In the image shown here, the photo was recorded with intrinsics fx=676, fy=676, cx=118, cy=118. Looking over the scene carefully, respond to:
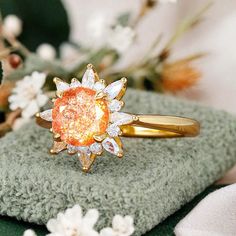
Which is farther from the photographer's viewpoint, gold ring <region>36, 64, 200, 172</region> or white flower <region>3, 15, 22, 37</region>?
white flower <region>3, 15, 22, 37</region>

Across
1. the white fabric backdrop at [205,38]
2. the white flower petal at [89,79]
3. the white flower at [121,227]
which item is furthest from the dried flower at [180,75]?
the white flower at [121,227]

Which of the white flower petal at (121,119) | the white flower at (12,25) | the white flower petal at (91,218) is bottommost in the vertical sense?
the white flower petal at (91,218)

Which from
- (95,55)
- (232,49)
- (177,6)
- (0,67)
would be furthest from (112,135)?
(177,6)

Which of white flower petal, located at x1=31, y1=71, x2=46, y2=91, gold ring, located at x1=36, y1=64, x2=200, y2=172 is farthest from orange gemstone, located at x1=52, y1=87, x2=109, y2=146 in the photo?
white flower petal, located at x1=31, y1=71, x2=46, y2=91

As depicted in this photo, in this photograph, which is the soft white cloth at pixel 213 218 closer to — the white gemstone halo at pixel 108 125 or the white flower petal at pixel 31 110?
the white gemstone halo at pixel 108 125

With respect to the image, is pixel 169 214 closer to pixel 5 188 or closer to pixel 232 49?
pixel 5 188

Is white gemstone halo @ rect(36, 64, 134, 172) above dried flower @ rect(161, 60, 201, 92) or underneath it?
underneath

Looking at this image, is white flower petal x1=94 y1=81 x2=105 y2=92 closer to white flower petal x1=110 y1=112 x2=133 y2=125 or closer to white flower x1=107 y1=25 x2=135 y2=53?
white flower petal x1=110 y1=112 x2=133 y2=125
